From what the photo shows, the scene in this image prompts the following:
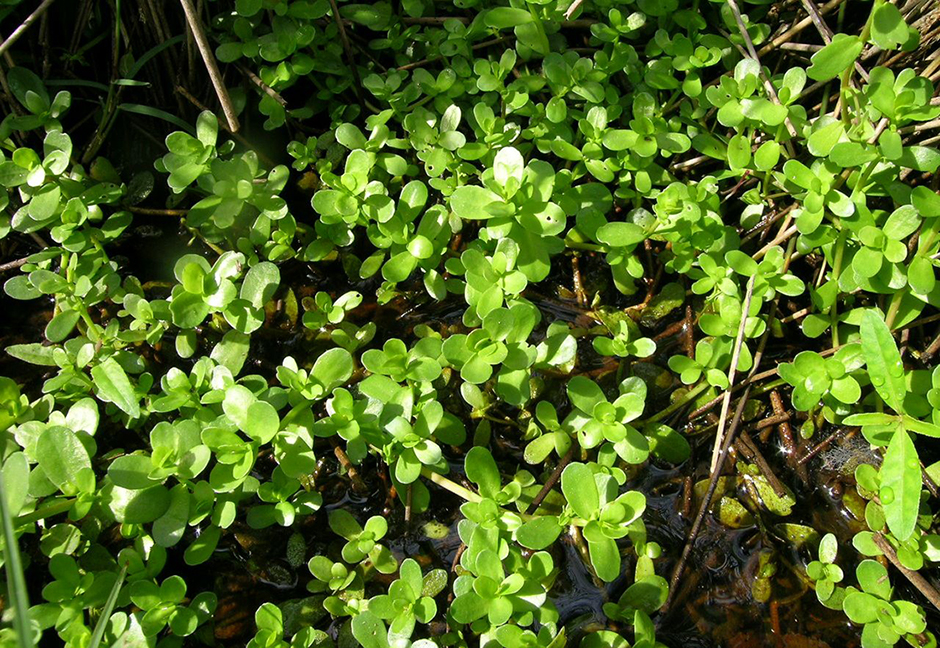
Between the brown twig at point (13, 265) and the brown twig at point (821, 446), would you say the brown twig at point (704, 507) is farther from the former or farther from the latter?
the brown twig at point (13, 265)

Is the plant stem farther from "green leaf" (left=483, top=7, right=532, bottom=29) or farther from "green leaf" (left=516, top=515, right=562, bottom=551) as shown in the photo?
"green leaf" (left=483, top=7, right=532, bottom=29)

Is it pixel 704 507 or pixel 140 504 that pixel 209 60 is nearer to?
pixel 140 504

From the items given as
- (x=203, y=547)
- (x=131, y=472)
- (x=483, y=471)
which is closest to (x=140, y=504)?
(x=131, y=472)

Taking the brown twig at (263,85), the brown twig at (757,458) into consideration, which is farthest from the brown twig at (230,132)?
the brown twig at (757,458)

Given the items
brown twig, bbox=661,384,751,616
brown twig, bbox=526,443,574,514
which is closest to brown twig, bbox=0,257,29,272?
brown twig, bbox=526,443,574,514

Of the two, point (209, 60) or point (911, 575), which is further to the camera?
point (209, 60)

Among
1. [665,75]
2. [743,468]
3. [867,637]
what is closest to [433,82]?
[665,75]
